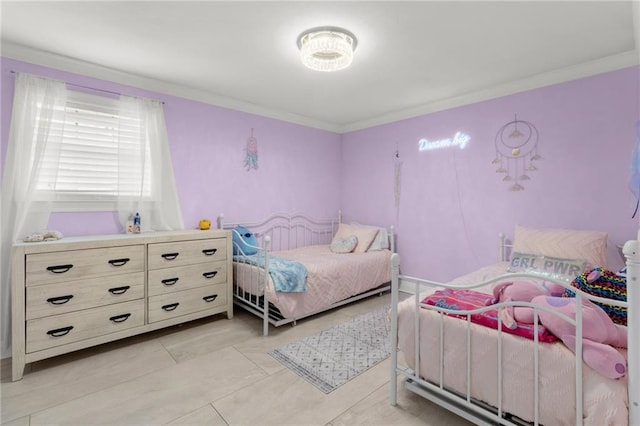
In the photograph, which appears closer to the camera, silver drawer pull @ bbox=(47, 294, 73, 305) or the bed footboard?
the bed footboard

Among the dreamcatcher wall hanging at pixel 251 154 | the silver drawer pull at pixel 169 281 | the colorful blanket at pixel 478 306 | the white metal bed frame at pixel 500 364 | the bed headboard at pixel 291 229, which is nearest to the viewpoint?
the white metal bed frame at pixel 500 364

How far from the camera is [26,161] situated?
2391 millimetres

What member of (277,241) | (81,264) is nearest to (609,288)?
(81,264)

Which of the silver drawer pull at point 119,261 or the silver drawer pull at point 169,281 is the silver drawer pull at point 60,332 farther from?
the silver drawer pull at point 169,281

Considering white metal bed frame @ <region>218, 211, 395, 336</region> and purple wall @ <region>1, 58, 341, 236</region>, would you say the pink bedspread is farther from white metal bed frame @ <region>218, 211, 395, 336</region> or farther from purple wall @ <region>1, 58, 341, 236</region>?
purple wall @ <region>1, 58, 341, 236</region>

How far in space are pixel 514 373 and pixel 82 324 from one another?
9.34 ft

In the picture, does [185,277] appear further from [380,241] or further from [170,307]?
[380,241]

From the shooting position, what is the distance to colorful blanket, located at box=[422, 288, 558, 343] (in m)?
1.37

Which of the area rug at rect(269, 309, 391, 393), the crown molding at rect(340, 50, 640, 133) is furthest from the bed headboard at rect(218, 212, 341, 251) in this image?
the crown molding at rect(340, 50, 640, 133)

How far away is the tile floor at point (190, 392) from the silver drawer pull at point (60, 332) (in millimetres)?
255

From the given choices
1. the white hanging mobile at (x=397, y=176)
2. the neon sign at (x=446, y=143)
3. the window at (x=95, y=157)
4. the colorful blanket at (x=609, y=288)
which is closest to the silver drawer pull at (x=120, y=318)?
the window at (x=95, y=157)

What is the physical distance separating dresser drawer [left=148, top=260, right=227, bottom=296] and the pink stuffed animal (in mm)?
2471

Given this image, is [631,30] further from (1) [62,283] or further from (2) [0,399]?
(2) [0,399]

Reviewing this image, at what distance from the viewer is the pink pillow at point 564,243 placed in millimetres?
2402
